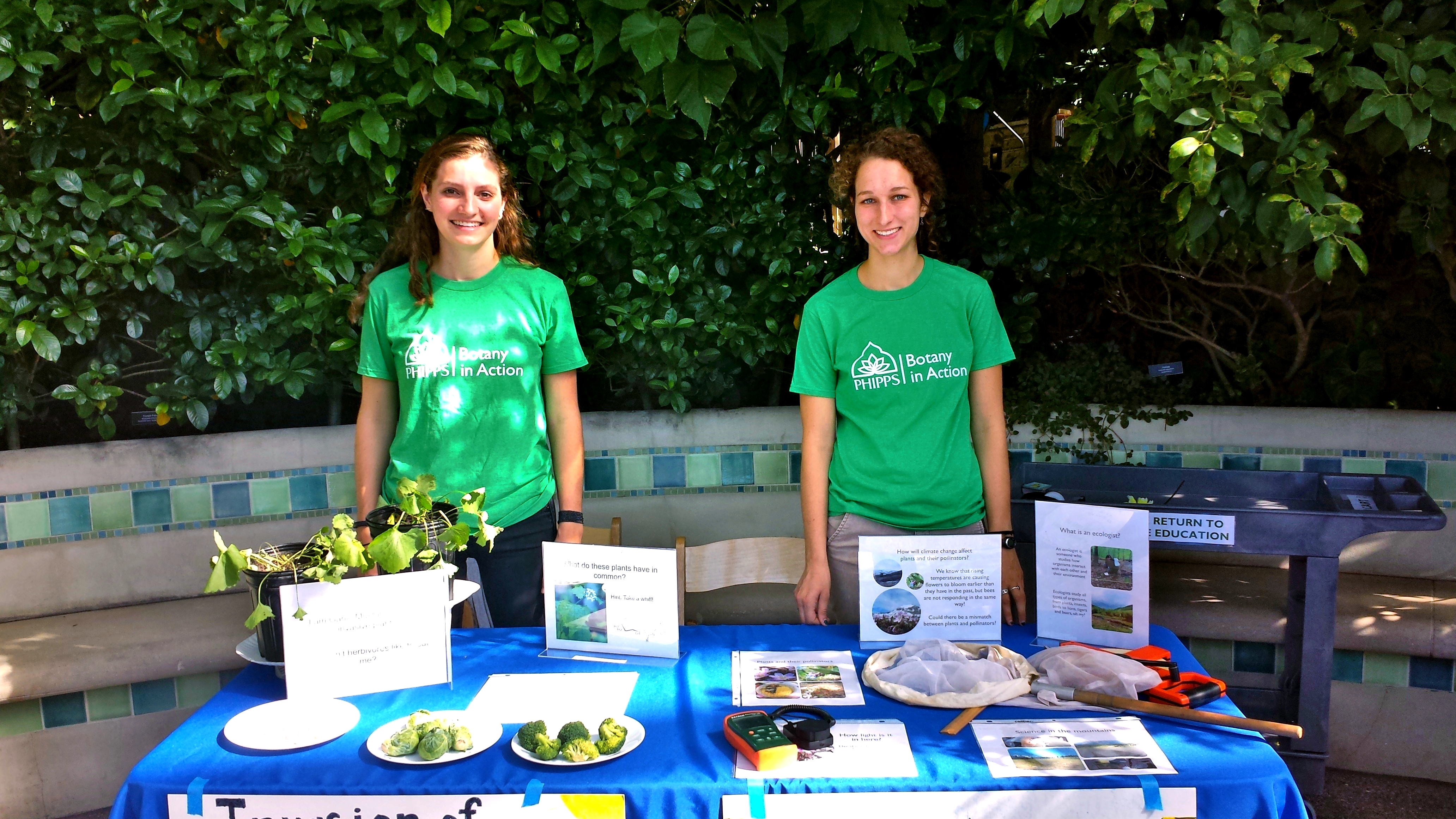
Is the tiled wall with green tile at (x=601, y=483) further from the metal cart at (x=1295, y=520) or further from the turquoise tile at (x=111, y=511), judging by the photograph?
→ the metal cart at (x=1295, y=520)

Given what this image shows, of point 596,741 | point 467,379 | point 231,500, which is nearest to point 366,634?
point 596,741

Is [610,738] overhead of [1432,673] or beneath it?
overhead

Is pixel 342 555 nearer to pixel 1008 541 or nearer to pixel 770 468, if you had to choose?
pixel 1008 541

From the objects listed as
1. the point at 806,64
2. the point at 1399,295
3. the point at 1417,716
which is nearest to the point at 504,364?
the point at 806,64

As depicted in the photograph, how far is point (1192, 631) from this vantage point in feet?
10.3

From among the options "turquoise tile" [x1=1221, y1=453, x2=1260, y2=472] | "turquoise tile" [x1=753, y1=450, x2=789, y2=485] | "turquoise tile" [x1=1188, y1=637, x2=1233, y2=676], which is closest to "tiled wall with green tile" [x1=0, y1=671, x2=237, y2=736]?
"turquoise tile" [x1=753, y1=450, x2=789, y2=485]

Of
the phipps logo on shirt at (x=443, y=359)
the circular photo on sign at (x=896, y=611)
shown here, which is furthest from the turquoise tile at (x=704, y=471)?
the circular photo on sign at (x=896, y=611)

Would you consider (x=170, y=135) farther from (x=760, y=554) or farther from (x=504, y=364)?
(x=760, y=554)

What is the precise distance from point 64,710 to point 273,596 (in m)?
1.72

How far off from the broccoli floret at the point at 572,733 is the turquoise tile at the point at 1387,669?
259cm

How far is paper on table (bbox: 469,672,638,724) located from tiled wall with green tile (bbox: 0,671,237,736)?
148 centimetres

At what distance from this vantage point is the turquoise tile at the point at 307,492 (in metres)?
3.46

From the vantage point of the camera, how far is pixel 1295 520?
2.70 meters

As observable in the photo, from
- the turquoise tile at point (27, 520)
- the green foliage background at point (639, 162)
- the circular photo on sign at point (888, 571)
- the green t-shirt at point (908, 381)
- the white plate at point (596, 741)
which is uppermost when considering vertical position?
the green foliage background at point (639, 162)
